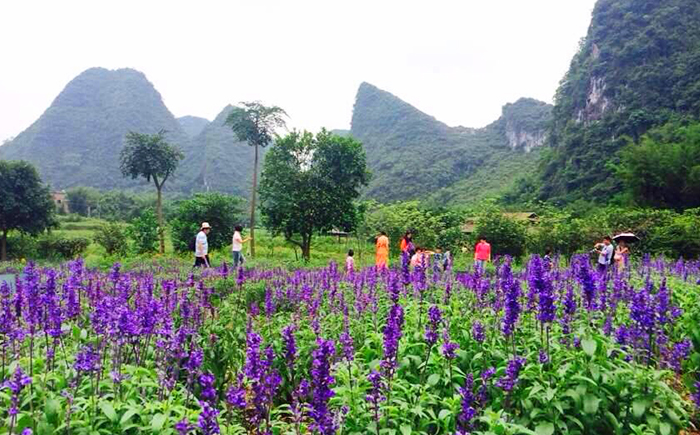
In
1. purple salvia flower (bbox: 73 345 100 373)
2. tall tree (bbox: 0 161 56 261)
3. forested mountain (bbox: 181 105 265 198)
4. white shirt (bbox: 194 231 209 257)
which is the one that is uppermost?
forested mountain (bbox: 181 105 265 198)

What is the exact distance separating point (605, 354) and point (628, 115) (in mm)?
68032

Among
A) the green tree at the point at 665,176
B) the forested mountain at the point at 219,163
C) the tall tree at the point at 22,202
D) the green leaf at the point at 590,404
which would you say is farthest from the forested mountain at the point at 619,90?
the forested mountain at the point at 219,163

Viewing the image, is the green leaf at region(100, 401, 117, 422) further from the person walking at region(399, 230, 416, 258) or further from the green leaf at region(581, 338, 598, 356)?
the person walking at region(399, 230, 416, 258)

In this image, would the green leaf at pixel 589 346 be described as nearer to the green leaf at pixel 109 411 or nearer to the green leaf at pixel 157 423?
the green leaf at pixel 157 423

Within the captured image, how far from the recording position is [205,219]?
30766 millimetres

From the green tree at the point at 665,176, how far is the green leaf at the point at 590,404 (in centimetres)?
3796

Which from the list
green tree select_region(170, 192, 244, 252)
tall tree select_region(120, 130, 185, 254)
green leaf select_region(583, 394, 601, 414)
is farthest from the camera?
tall tree select_region(120, 130, 185, 254)

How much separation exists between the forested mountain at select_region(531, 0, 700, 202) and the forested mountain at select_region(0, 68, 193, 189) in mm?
79977

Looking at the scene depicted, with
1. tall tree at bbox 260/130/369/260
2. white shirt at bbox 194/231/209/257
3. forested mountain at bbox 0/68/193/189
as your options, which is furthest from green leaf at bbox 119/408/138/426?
forested mountain at bbox 0/68/193/189

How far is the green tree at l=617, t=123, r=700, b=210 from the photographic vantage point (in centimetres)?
3400

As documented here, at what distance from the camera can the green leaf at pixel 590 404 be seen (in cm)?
308

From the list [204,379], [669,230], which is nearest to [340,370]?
[204,379]

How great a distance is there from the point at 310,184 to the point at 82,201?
60.1m

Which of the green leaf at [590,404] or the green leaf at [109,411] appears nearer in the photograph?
the green leaf at [109,411]
